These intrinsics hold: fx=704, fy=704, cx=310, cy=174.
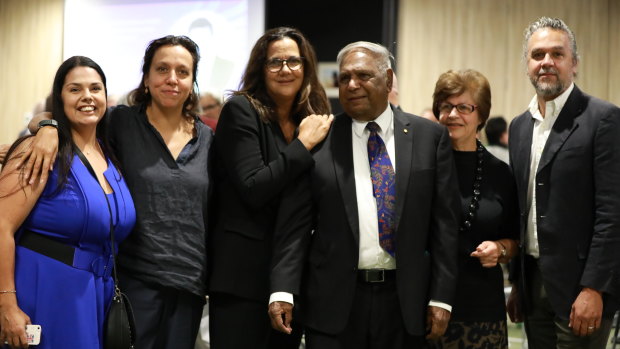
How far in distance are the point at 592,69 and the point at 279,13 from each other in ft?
10.9

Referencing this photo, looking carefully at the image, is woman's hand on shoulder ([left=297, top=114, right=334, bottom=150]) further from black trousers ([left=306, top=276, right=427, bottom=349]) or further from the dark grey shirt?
black trousers ([left=306, top=276, right=427, bottom=349])

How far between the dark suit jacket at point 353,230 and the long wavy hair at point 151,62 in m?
0.67

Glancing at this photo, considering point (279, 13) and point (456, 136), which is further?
point (279, 13)

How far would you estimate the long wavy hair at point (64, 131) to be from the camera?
8.32 ft

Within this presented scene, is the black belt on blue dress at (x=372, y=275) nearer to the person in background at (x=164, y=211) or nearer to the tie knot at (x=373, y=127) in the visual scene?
the tie knot at (x=373, y=127)

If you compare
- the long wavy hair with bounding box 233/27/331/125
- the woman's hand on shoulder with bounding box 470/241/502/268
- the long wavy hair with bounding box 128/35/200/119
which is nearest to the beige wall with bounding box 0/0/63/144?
the long wavy hair with bounding box 128/35/200/119

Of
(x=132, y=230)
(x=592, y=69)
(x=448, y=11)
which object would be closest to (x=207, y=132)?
(x=132, y=230)

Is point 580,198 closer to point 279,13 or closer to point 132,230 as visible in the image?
point 132,230

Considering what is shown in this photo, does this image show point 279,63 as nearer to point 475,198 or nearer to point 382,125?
point 382,125

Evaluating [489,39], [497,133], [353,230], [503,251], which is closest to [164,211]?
[353,230]

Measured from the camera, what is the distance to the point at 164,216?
2.74m

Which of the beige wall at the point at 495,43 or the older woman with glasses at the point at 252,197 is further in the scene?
the beige wall at the point at 495,43

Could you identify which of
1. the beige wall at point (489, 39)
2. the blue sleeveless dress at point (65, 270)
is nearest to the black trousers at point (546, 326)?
the blue sleeveless dress at point (65, 270)

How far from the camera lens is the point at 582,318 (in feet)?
8.87
